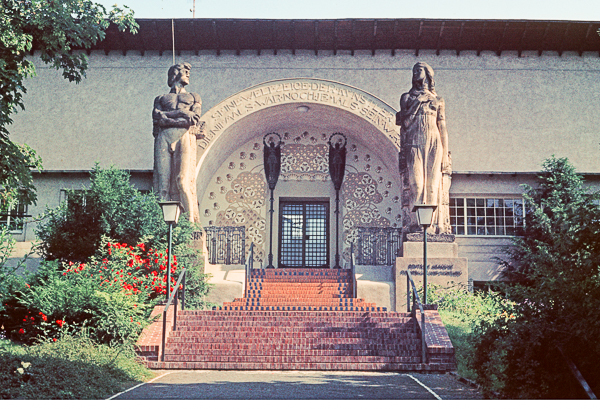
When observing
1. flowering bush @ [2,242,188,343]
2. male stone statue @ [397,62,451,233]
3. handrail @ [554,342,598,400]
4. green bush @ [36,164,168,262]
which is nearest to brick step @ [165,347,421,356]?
flowering bush @ [2,242,188,343]

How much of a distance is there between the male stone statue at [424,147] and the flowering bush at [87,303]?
22.1 ft

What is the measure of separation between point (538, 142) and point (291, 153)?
24.6 ft

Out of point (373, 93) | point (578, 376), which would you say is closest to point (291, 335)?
point (578, 376)

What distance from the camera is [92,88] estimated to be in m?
22.1

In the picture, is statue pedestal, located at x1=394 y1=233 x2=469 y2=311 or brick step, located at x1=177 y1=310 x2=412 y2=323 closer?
brick step, located at x1=177 y1=310 x2=412 y2=323

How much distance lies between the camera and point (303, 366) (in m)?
11.7

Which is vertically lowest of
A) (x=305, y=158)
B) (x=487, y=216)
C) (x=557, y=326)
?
(x=557, y=326)

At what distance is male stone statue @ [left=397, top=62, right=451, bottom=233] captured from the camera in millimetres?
17344

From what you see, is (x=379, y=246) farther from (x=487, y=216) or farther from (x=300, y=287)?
(x=487, y=216)

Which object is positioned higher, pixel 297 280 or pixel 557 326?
pixel 297 280

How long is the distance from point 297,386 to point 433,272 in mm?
8117

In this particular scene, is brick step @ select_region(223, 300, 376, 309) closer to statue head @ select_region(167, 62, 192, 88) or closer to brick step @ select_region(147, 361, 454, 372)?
brick step @ select_region(147, 361, 454, 372)

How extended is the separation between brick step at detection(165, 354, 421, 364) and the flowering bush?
42.8 inches

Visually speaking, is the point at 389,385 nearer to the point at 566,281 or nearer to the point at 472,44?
the point at 566,281
